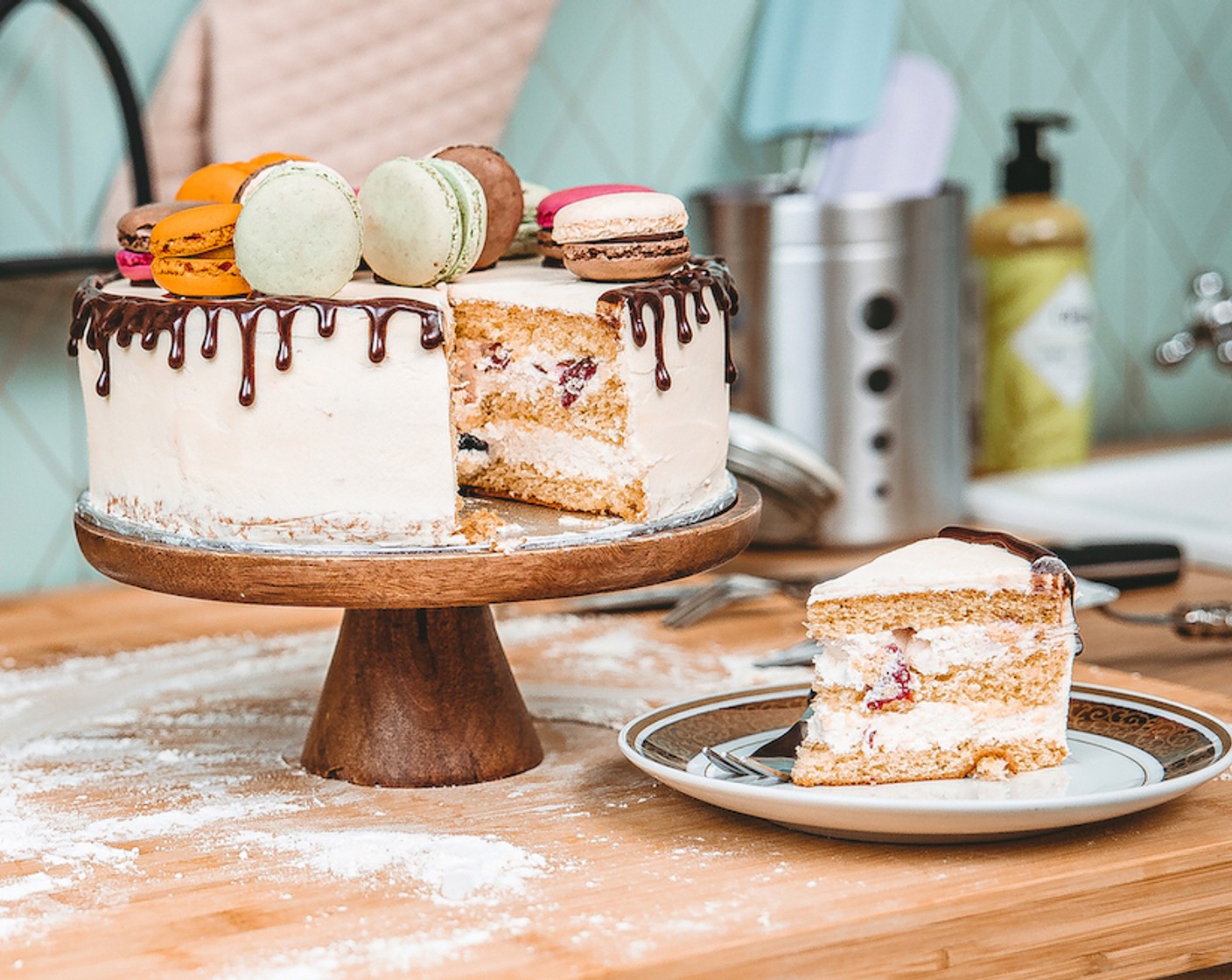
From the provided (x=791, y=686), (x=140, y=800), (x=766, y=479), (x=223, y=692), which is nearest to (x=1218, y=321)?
(x=766, y=479)

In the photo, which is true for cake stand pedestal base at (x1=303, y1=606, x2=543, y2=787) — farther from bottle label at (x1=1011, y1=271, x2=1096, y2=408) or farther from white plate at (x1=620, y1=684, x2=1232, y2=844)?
bottle label at (x1=1011, y1=271, x2=1096, y2=408)

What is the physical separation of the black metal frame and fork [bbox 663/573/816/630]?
674 millimetres

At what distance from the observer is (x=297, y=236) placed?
1199 mm

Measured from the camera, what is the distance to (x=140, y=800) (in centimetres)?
128

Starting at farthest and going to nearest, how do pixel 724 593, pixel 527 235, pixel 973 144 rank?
pixel 973 144 → pixel 724 593 → pixel 527 235

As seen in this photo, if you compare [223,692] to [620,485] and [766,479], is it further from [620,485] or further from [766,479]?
[766,479]

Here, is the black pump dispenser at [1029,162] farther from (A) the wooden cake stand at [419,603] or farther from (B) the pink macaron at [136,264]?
(B) the pink macaron at [136,264]

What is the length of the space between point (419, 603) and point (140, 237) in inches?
14.4

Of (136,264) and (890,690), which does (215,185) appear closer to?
(136,264)

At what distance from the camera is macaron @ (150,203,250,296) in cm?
122

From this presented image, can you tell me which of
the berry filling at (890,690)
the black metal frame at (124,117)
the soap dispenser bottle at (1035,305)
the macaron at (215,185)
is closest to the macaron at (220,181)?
the macaron at (215,185)

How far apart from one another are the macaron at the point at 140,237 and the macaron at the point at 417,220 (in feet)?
0.45

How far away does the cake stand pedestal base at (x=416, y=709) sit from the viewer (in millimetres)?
1329

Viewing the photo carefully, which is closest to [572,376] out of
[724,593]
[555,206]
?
[555,206]
